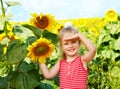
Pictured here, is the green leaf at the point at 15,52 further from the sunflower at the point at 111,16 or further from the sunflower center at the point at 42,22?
the sunflower at the point at 111,16

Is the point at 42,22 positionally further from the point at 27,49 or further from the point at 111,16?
the point at 111,16

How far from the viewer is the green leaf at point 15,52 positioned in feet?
10.4

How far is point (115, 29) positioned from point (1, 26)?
13.1 ft

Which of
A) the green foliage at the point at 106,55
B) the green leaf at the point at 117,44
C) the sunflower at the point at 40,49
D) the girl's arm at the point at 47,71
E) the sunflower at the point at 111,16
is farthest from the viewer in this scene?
the sunflower at the point at 111,16

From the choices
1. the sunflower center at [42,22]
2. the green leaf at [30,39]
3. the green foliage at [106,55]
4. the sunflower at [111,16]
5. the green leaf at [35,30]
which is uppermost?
the sunflower at [111,16]

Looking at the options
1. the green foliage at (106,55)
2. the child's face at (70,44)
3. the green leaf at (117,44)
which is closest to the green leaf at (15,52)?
the child's face at (70,44)

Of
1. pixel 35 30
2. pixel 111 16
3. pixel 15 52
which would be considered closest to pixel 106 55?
pixel 111 16

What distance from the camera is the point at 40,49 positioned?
10.3ft

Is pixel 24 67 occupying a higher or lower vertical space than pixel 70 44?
lower

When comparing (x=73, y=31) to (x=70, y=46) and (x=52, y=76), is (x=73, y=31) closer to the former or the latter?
(x=70, y=46)

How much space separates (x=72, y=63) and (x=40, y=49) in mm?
307

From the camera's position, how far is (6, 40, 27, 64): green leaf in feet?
10.4

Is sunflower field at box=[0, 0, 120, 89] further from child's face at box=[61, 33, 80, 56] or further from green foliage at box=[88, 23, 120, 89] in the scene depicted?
green foliage at box=[88, 23, 120, 89]

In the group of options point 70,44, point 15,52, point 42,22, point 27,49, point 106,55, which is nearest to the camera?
point 27,49
